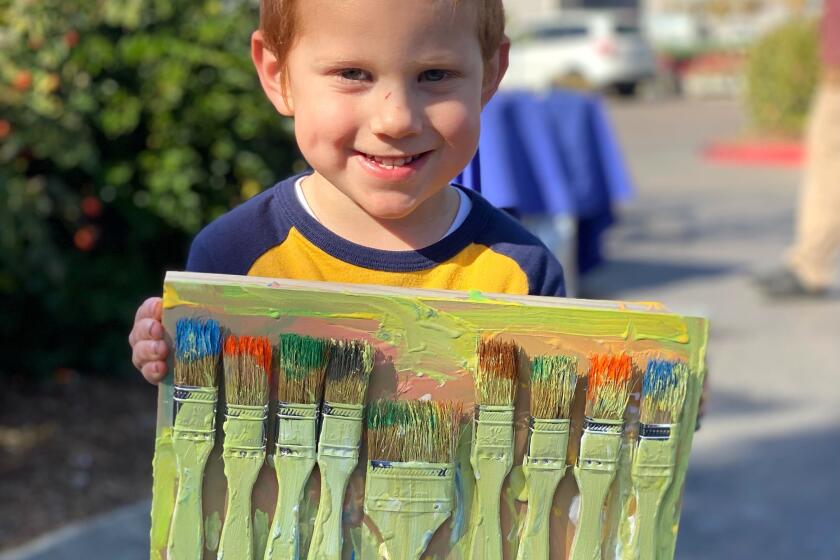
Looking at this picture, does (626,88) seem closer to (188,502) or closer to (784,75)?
(784,75)

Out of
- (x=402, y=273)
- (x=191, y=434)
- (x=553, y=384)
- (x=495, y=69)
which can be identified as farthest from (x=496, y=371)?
(x=495, y=69)

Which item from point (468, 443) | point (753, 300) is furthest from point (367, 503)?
point (753, 300)

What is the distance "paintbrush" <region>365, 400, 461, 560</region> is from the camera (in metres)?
1.62

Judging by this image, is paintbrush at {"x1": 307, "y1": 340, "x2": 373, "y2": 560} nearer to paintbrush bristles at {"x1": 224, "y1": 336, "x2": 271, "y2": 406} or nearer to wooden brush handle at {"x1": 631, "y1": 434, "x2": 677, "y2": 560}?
paintbrush bristles at {"x1": 224, "y1": 336, "x2": 271, "y2": 406}

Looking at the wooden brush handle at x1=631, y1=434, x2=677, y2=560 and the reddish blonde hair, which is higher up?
the reddish blonde hair

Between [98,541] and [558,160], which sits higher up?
[558,160]

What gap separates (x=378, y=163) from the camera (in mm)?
1752

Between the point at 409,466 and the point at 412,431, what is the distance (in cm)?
5

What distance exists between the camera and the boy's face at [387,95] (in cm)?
167

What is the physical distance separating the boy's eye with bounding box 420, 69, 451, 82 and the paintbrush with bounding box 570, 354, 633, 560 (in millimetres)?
439

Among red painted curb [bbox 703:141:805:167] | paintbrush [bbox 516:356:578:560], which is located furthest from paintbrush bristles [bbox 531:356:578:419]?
red painted curb [bbox 703:141:805:167]

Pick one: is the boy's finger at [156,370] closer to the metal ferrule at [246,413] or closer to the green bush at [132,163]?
the metal ferrule at [246,413]

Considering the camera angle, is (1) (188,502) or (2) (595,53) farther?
(2) (595,53)

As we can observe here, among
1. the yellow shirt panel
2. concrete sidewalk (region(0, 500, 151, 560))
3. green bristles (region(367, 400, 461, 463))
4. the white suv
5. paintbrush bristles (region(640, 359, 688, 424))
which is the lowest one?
concrete sidewalk (region(0, 500, 151, 560))
